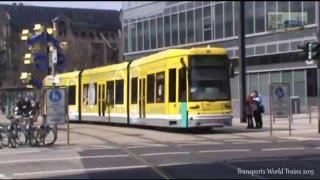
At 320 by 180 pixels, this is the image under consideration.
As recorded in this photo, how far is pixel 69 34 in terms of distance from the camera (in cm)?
10394

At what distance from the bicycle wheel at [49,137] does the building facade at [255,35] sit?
2204 cm

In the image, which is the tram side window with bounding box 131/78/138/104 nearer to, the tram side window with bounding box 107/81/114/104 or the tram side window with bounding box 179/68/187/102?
the tram side window with bounding box 107/81/114/104

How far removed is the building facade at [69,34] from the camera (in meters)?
79.8

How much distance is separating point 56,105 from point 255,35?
33.7 metres

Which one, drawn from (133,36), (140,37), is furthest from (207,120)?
(133,36)

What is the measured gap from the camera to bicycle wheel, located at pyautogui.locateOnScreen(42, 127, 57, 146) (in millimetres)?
22828

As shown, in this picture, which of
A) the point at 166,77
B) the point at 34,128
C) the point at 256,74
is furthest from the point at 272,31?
the point at 34,128

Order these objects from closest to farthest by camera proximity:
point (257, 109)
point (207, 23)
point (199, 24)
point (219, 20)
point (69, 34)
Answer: point (257, 109) → point (219, 20) → point (207, 23) → point (199, 24) → point (69, 34)

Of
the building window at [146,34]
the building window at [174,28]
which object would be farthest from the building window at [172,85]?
the building window at [146,34]

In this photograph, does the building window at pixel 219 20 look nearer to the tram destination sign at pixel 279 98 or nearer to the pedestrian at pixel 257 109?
the pedestrian at pixel 257 109

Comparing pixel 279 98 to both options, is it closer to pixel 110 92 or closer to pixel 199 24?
pixel 110 92

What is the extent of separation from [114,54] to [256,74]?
158ft

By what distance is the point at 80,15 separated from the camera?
345 feet

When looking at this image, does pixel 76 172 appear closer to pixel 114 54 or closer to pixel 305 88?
pixel 305 88
